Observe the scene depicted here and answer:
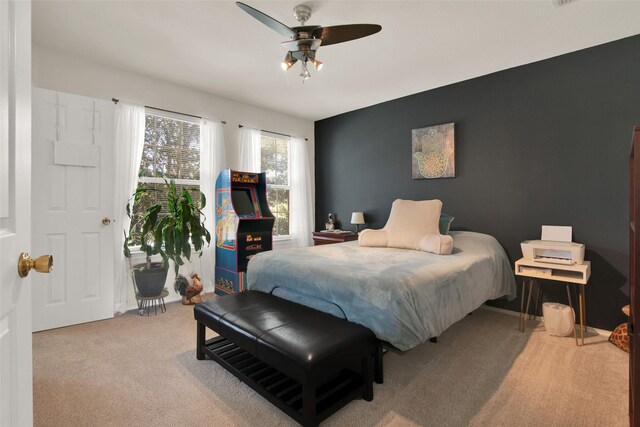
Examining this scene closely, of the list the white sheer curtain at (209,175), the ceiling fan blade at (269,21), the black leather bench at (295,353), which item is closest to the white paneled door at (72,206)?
the white sheer curtain at (209,175)

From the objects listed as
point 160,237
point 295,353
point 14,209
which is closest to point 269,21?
point 14,209

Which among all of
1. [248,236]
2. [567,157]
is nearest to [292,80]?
[248,236]

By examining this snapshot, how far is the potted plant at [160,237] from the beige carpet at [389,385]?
0.65m

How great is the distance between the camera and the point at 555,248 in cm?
274

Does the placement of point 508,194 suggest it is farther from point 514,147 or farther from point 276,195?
point 276,195

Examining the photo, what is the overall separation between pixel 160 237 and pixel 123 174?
769mm

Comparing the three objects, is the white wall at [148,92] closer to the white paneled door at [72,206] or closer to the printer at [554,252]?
the white paneled door at [72,206]

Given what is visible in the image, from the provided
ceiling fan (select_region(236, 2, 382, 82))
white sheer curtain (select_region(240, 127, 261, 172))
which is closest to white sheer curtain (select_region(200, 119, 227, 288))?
white sheer curtain (select_region(240, 127, 261, 172))

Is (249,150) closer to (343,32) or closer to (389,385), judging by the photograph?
(343,32)

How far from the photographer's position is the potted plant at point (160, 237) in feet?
10.8

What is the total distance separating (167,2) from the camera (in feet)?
7.43

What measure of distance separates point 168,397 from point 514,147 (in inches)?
144

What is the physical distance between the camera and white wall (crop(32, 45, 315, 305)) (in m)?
3.00

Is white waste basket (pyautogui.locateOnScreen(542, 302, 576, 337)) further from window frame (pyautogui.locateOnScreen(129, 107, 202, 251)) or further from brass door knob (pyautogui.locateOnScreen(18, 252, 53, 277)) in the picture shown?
window frame (pyautogui.locateOnScreen(129, 107, 202, 251))
